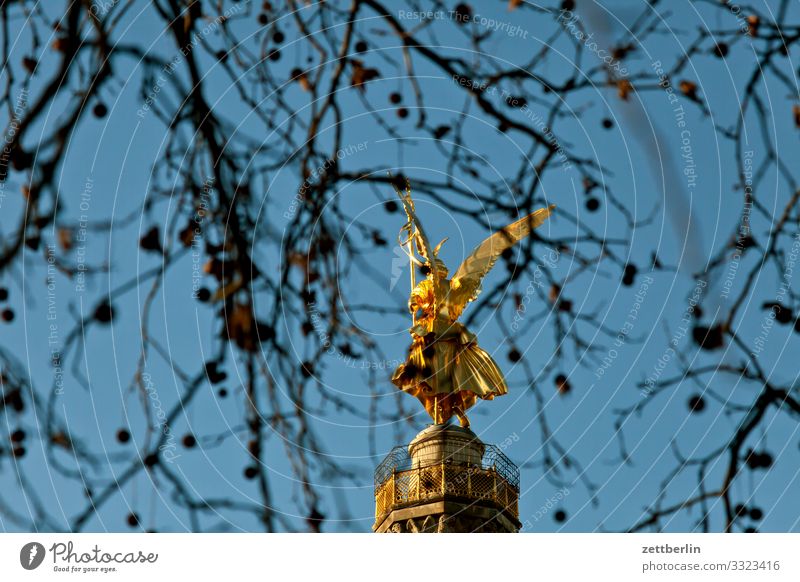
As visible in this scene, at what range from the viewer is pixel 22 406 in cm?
1084

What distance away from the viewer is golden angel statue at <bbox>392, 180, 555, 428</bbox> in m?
34.8

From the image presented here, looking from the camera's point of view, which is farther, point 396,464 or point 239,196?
point 396,464

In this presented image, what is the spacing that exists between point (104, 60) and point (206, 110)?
3.22ft

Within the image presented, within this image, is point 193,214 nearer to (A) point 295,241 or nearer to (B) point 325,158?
(A) point 295,241

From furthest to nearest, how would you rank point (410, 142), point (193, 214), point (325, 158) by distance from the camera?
point (410, 142) < point (325, 158) < point (193, 214)

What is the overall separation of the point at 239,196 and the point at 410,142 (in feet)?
13.8

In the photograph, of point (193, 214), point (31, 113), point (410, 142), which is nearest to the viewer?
point (31, 113)

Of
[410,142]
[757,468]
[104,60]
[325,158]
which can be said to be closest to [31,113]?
[104,60]

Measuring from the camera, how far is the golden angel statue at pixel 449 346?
1372 inches

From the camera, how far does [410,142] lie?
1492 cm

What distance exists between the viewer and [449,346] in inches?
1404

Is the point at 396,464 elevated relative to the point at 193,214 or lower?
elevated

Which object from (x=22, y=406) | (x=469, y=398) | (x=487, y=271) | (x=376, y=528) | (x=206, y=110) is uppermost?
(x=487, y=271)

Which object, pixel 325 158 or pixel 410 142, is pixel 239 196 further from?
pixel 410 142
